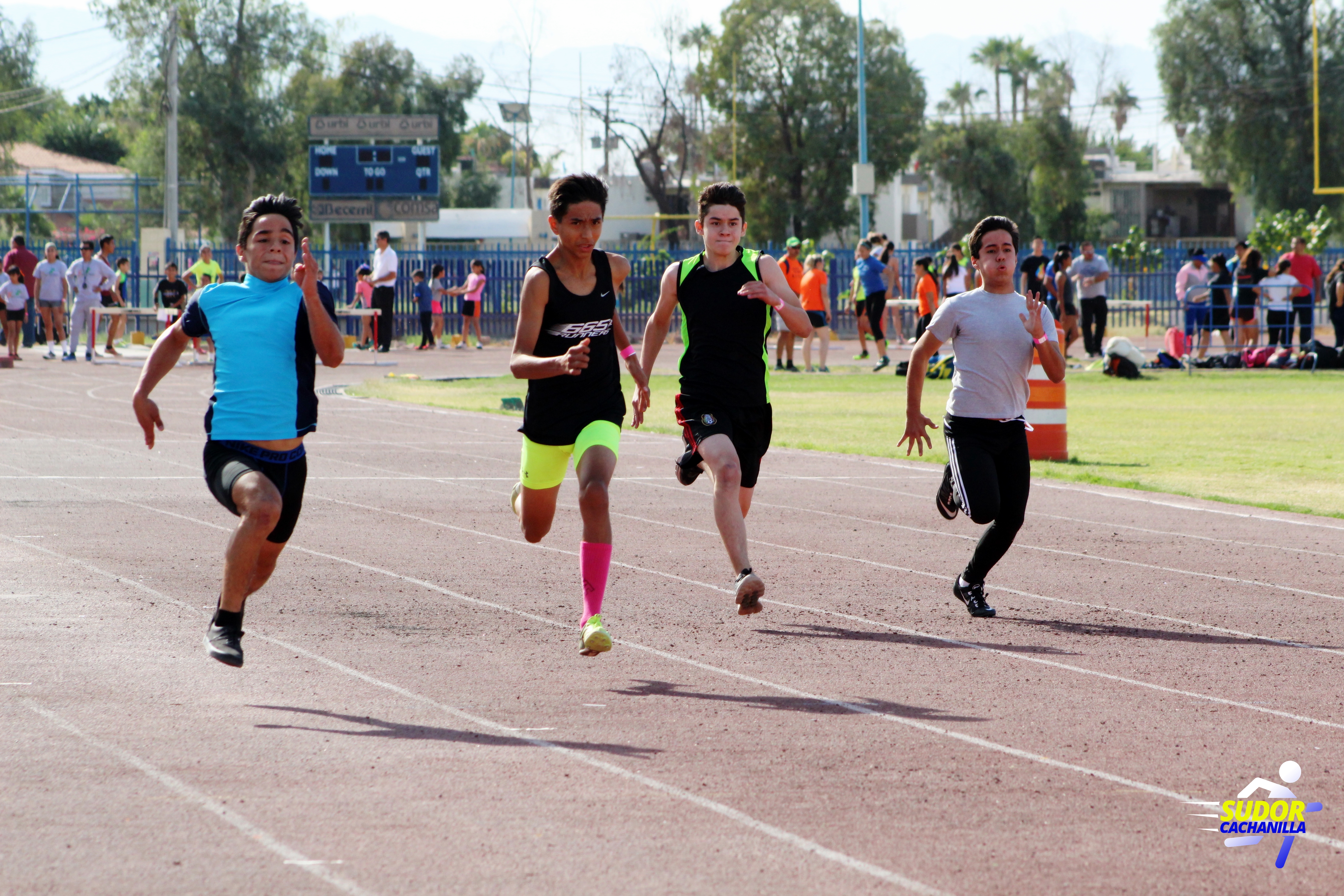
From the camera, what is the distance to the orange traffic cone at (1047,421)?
13.7 metres

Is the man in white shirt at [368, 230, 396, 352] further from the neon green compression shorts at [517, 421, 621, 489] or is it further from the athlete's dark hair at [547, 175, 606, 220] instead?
the athlete's dark hair at [547, 175, 606, 220]

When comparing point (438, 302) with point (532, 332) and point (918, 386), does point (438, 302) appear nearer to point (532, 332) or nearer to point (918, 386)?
point (918, 386)

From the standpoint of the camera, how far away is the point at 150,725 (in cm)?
536

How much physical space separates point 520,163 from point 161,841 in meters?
133

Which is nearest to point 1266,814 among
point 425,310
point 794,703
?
point 794,703

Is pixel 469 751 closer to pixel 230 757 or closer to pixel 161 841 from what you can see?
pixel 230 757

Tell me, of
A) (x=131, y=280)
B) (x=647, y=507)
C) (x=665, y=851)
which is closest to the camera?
(x=665, y=851)

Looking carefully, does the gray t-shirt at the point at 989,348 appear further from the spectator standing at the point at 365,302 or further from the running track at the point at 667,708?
the spectator standing at the point at 365,302

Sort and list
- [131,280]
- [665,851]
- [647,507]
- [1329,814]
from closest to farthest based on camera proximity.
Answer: [665,851]
[1329,814]
[647,507]
[131,280]

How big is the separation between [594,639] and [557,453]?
0.89 meters

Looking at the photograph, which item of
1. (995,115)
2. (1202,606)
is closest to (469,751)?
(1202,606)

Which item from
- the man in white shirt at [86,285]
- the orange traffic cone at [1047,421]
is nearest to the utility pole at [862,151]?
the man in white shirt at [86,285]

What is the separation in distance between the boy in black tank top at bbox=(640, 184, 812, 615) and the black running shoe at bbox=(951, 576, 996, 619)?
3.43ft

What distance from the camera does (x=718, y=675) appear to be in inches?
246
